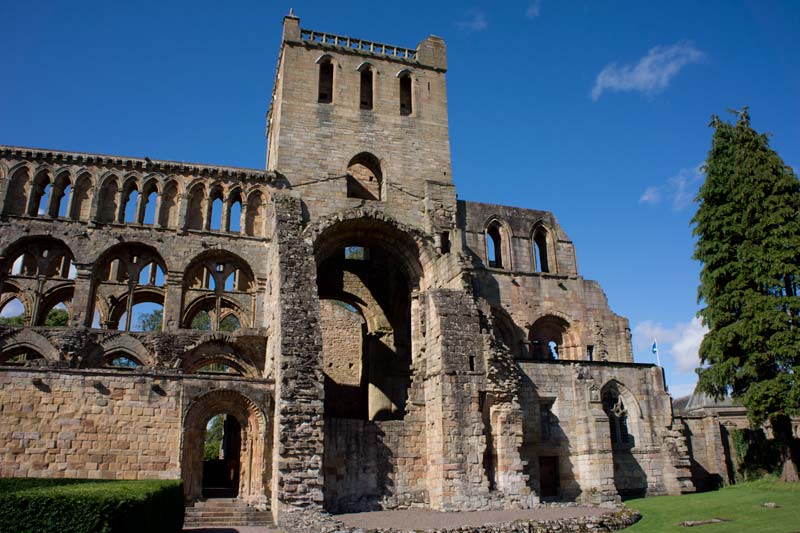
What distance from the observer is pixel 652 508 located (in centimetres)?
1725

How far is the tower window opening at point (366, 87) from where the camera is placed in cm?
2673

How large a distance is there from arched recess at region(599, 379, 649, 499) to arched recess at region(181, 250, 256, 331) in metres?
13.1

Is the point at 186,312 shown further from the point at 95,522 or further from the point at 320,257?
the point at 95,522

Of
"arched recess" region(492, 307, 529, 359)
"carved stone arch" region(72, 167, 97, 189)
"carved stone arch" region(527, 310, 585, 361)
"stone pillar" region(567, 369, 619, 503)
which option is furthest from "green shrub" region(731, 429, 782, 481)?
"carved stone arch" region(72, 167, 97, 189)

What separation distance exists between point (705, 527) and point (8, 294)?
2463cm

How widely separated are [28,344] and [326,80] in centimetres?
1453

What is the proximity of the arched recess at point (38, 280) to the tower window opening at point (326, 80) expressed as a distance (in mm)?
11063

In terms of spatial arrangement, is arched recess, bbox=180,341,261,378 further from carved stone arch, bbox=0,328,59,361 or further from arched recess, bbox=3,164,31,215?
arched recess, bbox=3,164,31,215

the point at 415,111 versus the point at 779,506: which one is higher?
the point at 415,111

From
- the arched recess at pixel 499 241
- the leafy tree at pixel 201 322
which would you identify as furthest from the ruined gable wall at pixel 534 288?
the leafy tree at pixel 201 322

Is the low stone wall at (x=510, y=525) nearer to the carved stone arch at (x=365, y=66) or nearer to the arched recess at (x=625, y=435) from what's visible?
the arched recess at (x=625, y=435)

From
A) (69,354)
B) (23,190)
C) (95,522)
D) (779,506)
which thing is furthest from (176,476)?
(779,506)

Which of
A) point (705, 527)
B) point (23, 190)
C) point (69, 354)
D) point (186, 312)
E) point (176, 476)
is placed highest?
point (23, 190)

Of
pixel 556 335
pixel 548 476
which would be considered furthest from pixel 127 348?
pixel 556 335
